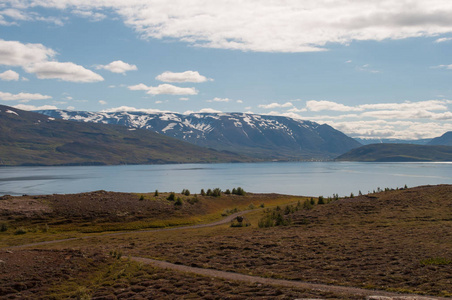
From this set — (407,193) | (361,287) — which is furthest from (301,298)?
(407,193)

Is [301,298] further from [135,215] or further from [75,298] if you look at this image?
[135,215]

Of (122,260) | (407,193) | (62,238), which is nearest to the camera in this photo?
(122,260)

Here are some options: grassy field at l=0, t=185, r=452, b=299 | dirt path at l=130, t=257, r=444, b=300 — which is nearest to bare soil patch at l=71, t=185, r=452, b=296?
grassy field at l=0, t=185, r=452, b=299

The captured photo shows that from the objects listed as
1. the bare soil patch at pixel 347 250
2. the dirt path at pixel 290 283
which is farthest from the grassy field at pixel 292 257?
the dirt path at pixel 290 283

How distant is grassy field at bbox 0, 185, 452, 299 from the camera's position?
18.5 metres

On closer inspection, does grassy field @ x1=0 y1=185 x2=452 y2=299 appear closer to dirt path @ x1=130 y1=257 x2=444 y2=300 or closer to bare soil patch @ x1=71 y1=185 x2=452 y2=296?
bare soil patch @ x1=71 y1=185 x2=452 y2=296

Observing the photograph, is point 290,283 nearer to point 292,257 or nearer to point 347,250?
point 292,257

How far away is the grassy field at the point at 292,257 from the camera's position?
18531mm

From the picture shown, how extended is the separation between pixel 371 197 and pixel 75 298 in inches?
1960

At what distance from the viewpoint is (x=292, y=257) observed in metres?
25.6

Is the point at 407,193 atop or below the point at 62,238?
atop

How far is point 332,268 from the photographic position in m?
22.1

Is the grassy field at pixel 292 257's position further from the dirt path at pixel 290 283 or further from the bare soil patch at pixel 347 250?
the dirt path at pixel 290 283

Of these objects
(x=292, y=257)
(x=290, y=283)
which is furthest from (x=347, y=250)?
(x=290, y=283)
